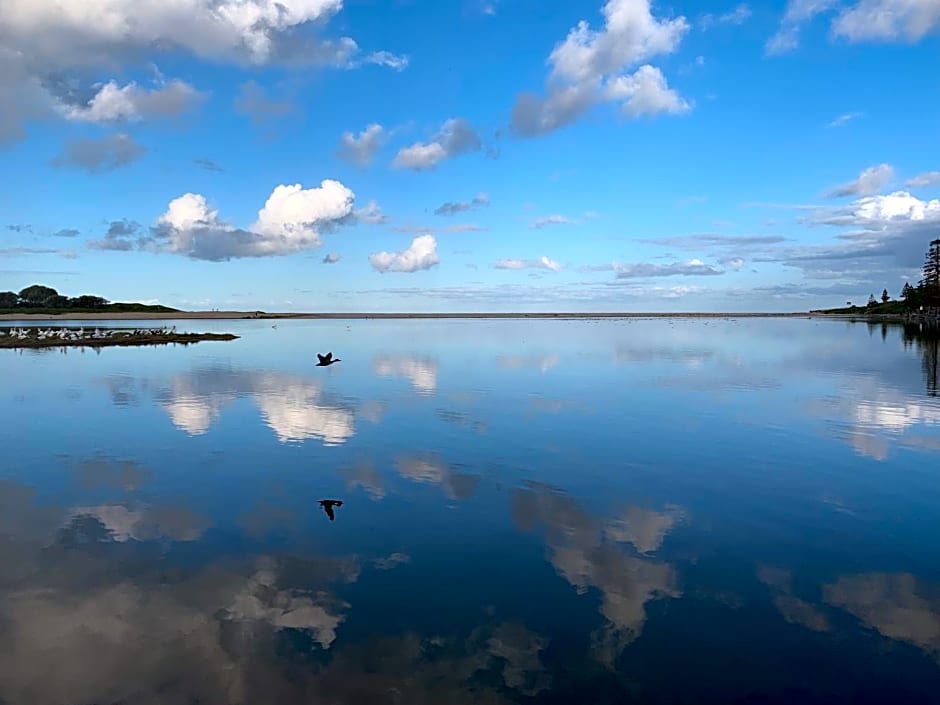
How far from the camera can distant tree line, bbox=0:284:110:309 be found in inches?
7047

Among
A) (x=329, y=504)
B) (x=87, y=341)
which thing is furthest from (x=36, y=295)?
(x=329, y=504)

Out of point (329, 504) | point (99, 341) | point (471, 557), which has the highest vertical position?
point (99, 341)

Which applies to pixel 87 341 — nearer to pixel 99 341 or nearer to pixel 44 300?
pixel 99 341

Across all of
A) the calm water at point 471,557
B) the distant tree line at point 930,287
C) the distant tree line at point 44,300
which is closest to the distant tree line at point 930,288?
the distant tree line at point 930,287

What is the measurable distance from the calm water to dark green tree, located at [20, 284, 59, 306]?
629 feet

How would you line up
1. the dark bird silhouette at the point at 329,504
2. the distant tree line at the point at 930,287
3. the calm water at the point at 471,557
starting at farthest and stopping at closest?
the distant tree line at the point at 930,287
the dark bird silhouette at the point at 329,504
the calm water at the point at 471,557

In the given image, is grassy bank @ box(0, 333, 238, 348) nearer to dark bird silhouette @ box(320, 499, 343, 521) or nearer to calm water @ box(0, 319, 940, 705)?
calm water @ box(0, 319, 940, 705)

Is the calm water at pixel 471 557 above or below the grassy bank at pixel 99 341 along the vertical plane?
below

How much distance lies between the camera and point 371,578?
386 inches

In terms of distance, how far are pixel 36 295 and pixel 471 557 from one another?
213 meters

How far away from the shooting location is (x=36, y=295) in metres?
185

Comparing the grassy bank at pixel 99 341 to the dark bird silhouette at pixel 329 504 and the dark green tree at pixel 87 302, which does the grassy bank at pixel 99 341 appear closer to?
the dark bird silhouette at pixel 329 504

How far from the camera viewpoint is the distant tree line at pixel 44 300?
179 metres

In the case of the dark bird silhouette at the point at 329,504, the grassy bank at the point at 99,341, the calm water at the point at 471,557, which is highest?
the grassy bank at the point at 99,341
